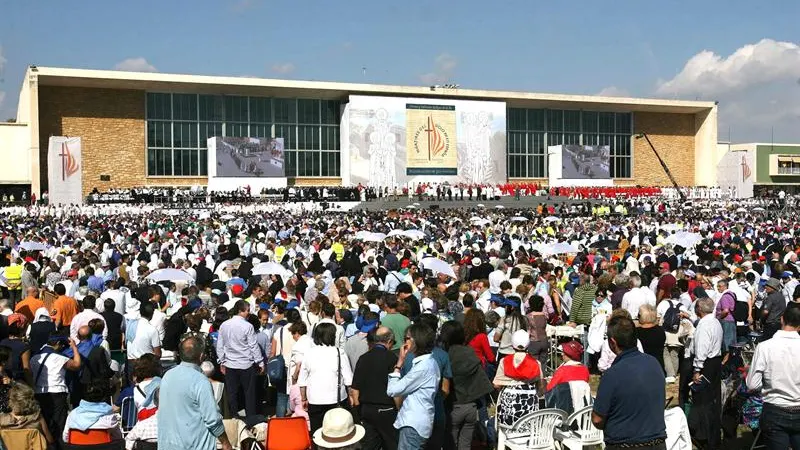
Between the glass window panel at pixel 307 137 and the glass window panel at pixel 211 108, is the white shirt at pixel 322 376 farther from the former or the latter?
the glass window panel at pixel 307 137

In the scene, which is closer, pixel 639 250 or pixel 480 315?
pixel 480 315

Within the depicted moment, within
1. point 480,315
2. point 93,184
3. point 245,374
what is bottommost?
point 245,374

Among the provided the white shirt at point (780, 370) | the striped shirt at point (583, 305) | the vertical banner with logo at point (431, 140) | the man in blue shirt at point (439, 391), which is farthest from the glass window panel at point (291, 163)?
the white shirt at point (780, 370)

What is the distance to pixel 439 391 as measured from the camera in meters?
6.16

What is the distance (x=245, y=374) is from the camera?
27.0 feet

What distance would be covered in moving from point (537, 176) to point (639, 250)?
166 ft

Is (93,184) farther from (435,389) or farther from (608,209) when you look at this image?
(435,389)

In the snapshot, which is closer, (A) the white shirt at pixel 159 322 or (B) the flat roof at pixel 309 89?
(A) the white shirt at pixel 159 322

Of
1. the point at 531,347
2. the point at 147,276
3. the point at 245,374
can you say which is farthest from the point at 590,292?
the point at 147,276

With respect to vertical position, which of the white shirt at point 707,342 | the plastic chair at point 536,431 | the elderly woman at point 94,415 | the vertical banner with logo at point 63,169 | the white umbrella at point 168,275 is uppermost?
the vertical banner with logo at point 63,169

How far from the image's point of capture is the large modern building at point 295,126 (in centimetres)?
5125

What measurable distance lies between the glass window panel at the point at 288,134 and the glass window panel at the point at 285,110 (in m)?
0.43

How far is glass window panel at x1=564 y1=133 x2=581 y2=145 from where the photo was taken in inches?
2689

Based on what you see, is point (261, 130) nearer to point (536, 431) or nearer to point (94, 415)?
point (94, 415)
